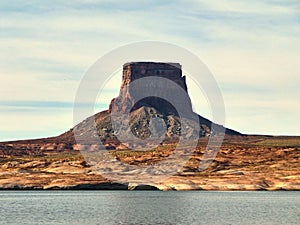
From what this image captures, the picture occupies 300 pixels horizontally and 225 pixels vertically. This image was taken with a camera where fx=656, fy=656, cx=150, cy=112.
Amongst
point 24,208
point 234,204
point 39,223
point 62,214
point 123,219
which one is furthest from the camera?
point 234,204

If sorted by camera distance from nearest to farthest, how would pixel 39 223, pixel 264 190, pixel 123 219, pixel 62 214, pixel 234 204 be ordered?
pixel 39 223 < pixel 123 219 < pixel 62 214 < pixel 234 204 < pixel 264 190

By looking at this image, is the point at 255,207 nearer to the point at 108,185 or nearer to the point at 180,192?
the point at 180,192

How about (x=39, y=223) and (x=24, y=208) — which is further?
(x=24, y=208)

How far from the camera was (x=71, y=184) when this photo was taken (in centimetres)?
19250

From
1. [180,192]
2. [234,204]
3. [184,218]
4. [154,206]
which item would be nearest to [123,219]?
[184,218]

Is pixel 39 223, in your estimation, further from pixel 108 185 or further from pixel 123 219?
pixel 108 185

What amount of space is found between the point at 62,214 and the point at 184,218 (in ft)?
68.5

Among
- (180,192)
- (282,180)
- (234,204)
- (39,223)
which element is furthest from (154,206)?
(282,180)

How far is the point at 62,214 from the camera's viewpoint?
360 feet

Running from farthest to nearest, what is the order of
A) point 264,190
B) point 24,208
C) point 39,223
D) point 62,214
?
point 264,190 → point 24,208 → point 62,214 → point 39,223

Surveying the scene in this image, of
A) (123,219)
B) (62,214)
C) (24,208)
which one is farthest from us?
(24,208)

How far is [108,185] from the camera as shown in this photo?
19838cm

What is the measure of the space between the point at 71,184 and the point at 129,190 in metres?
18.4

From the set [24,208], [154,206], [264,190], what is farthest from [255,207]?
[264,190]
